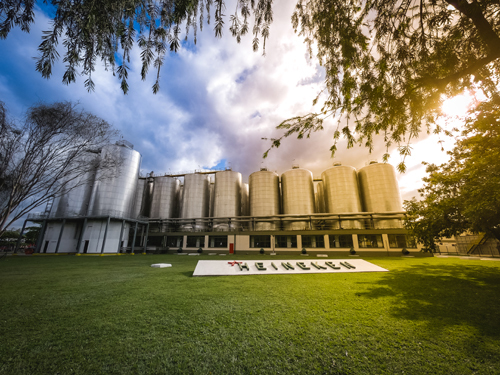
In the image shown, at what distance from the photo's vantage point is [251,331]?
3955 millimetres

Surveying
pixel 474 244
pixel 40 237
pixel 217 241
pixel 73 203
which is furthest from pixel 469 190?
pixel 40 237

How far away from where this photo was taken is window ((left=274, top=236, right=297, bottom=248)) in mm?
31366

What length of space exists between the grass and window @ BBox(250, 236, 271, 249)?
84.9ft

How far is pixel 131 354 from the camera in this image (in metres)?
3.16

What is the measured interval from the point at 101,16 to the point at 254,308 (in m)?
7.06

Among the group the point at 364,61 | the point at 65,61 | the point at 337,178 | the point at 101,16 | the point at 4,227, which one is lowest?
the point at 4,227

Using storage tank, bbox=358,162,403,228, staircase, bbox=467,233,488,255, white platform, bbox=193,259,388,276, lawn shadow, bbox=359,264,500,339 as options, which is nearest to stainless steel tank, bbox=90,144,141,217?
white platform, bbox=193,259,388,276

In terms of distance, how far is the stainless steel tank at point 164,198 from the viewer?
143 ft

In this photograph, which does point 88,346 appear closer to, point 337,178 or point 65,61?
point 65,61

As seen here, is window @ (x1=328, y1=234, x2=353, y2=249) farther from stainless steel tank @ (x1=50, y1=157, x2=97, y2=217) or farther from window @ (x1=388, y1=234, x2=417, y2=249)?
stainless steel tank @ (x1=50, y1=157, x2=97, y2=217)

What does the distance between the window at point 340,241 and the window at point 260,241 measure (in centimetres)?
997

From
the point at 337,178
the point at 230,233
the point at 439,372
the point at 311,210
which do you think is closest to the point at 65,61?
the point at 439,372

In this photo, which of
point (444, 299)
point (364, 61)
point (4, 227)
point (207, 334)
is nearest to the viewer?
point (207, 334)

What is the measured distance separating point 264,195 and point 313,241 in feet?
46.1
